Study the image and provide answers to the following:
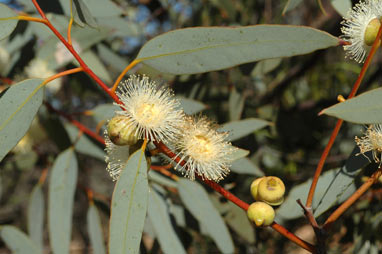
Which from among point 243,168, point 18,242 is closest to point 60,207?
point 18,242

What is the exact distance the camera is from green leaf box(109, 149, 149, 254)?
883 mm

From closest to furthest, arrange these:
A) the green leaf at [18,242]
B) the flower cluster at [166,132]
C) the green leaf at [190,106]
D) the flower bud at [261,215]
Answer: the flower bud at [261,215] < the flower cluster at [166,132] < the green leaf at [190,106] < the green leaf at [18,242]

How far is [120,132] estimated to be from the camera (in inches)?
36.9

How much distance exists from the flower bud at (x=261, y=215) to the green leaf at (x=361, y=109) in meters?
0.25

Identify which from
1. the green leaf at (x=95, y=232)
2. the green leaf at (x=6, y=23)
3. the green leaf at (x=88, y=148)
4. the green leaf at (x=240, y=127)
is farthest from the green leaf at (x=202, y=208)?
the green leaf at (x=6, y=23)

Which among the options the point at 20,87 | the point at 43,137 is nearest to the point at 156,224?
the point at 20,87

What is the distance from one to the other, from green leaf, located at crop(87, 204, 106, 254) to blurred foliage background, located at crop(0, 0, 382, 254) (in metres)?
0.13

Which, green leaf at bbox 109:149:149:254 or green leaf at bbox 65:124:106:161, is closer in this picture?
green leaf at bbox 109:149:149:254

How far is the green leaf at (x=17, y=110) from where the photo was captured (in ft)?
3.26

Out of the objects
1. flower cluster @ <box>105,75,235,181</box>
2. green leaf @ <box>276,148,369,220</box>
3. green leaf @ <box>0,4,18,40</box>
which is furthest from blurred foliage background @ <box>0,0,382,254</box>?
flower cluster @ <box>105,75,235,181</box>

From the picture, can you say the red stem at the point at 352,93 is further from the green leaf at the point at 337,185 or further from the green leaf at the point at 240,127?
the green leaf at the point at 240,127

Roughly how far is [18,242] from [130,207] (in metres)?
0.96

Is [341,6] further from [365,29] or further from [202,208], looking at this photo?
[202,208]

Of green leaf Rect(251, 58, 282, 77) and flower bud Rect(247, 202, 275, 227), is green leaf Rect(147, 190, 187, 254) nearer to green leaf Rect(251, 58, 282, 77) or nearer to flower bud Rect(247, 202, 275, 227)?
flower bud Rect(247, 202, 275, 227)
